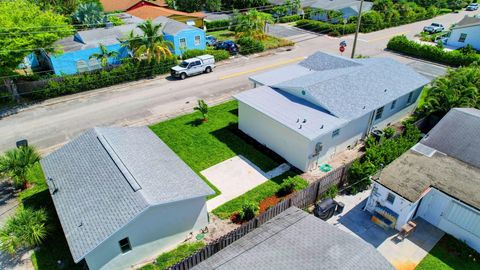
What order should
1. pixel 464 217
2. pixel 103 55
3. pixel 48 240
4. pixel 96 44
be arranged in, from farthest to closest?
1. pixel 96 44
2. pixel 103 55
3. pixel 48 240
4. pixel 464 217

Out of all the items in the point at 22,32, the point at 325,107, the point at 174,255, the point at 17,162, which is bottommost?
the point at 174,255

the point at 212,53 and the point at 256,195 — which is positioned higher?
the point at 212,53

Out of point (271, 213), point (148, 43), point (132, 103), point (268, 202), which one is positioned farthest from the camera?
point (148, 43)

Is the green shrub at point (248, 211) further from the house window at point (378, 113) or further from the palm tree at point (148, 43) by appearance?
the palm tree at point (148, 43)

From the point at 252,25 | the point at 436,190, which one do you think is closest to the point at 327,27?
the point at 252,25

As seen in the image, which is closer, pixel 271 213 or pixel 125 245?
pixel 125 245

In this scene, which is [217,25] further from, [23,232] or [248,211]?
[23,232]

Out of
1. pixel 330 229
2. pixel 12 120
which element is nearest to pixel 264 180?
pixel 330 229

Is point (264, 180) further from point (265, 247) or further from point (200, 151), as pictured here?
point (265, 247)
